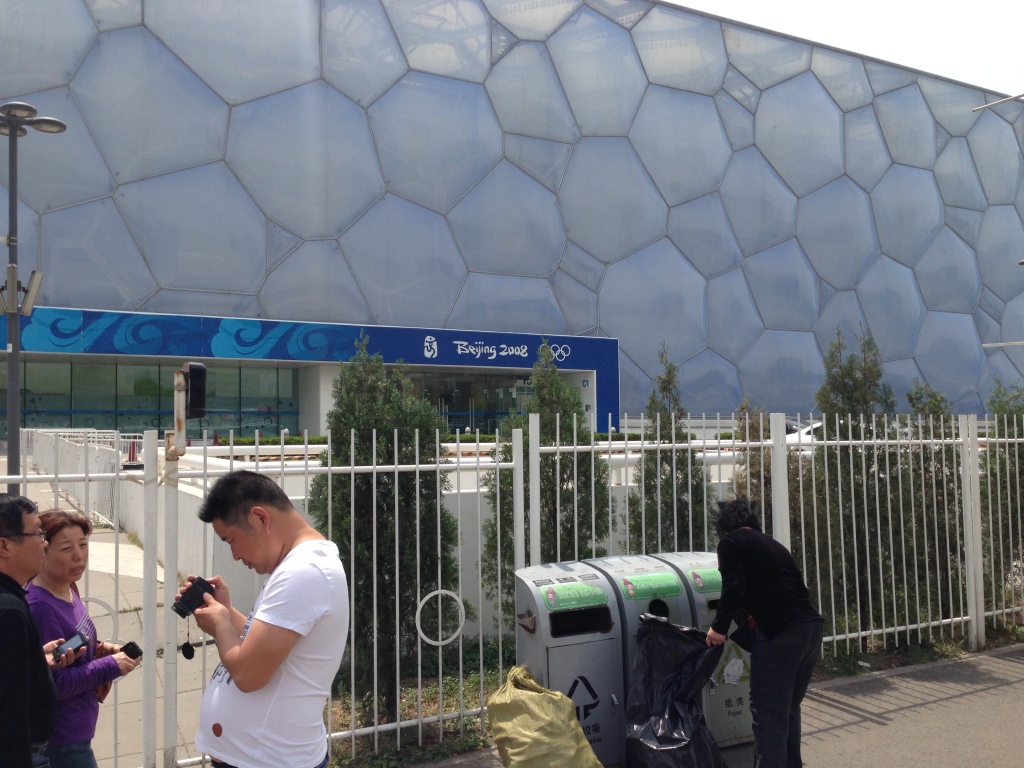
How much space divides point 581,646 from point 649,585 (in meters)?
0.51

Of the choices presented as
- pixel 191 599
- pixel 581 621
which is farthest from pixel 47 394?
pixel 191 599

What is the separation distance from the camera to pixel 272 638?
7.20 feet

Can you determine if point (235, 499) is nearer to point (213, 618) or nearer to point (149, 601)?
point (213, 618)

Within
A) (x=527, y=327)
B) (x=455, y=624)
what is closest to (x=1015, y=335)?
(x=527, y=327)

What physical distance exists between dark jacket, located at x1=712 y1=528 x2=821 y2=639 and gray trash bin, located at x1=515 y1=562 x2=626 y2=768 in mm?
690

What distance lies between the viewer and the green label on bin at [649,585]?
4465 millimetres

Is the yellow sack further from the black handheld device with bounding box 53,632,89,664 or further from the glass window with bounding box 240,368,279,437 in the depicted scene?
the glass window with bounding box 240,368,279,437

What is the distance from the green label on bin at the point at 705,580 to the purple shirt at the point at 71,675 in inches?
116

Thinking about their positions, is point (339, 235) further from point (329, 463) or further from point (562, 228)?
point (329, 463)

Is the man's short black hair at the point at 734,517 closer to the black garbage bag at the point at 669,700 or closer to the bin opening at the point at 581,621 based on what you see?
the black garbage bag at the point at 669,700

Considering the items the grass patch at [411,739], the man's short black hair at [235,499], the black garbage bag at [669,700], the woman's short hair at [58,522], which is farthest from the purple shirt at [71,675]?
the black garbage bag at [669,700]

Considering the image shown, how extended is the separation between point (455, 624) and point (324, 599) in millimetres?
3223

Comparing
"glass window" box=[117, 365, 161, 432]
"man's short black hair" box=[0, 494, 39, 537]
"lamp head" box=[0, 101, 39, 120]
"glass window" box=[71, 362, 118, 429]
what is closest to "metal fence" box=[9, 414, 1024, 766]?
"man's short black hair" box=[0, 494, 39, 537]

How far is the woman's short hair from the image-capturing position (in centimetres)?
293
